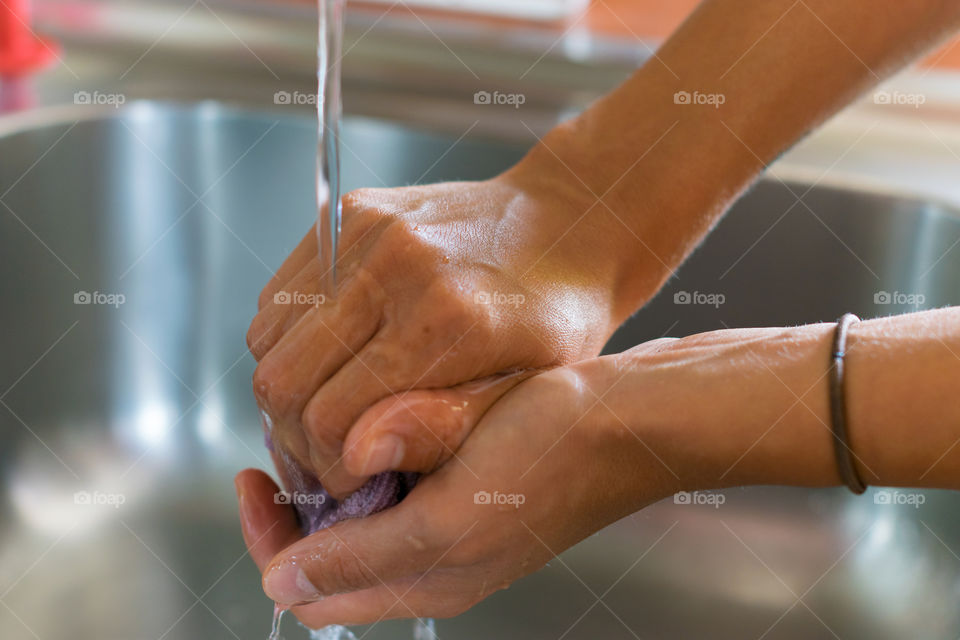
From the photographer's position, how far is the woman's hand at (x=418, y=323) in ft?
1.82

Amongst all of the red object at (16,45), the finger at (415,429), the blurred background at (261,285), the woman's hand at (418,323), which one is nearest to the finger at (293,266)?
the woman's hand at (418,323)

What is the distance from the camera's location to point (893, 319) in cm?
50

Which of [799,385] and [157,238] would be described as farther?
[157,238]

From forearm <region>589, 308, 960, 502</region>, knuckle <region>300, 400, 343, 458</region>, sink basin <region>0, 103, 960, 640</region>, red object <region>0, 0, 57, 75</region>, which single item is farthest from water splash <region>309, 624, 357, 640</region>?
red object <region>0, 0, 57, 75</region>

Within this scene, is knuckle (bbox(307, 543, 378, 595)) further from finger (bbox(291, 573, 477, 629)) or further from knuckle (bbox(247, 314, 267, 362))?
knuckle (bbox(247, 314, 267, 362))

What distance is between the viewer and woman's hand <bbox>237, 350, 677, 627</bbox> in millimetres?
525

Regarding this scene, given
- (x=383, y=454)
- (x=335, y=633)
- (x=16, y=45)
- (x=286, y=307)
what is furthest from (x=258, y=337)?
(x=16, y=45)

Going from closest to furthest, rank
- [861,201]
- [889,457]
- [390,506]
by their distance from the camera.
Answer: [889,457] < [390,506] < [861,201]

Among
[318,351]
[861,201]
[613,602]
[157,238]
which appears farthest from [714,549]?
[157,238]

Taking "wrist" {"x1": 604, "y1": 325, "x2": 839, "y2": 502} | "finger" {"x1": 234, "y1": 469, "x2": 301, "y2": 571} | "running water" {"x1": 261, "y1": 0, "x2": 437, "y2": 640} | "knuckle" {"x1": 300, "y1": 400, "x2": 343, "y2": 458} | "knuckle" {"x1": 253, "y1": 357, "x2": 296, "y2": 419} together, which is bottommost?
"wrist" {"x1": 604, "y1": 325, "x2": 839, "y2": 502}

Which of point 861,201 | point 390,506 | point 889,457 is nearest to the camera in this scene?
point 889,457

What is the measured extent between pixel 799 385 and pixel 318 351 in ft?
0.87

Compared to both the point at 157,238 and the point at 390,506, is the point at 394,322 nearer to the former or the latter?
the point at 390,506

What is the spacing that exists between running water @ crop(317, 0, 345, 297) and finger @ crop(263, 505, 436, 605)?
0.45 ft
